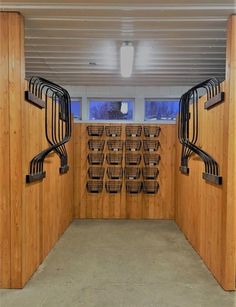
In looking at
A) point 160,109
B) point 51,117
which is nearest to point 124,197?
point 160,109

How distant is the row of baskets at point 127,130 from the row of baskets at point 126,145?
14cm

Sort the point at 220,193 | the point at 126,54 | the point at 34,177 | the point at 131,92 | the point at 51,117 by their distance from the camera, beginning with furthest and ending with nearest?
the point at 131,92 → the point at 51,117 → the point at 126,54 → the point at 34,177 → the point at 220,193

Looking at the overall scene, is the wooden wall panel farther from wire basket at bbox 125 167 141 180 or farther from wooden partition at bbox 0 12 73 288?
wire basket at bbox 125 167 141 180

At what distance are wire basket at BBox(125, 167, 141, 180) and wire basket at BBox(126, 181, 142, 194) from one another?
0.10 metres

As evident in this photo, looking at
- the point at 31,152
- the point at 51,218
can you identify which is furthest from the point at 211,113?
the point at 51,218

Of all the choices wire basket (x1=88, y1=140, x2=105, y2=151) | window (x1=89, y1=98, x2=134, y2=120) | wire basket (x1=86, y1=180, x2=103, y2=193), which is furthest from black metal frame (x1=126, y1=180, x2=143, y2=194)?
window (x1=89, y1=98, x2=134, y2=120)

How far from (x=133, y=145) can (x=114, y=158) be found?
0.45m

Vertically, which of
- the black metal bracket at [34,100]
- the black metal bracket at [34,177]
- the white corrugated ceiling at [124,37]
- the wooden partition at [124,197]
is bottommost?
the wooden partition at [124,197]

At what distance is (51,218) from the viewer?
398 cm

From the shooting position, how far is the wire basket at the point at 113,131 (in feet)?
18.5

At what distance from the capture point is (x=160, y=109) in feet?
20.7

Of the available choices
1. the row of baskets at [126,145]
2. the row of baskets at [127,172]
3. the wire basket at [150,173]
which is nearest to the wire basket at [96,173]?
the row of baskets at [127,172]

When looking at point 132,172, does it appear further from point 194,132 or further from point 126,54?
point 126,54

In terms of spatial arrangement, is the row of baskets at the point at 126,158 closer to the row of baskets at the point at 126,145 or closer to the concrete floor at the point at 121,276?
the row of baskets at the point at 126,145
